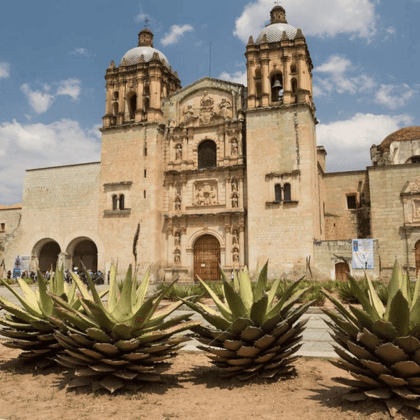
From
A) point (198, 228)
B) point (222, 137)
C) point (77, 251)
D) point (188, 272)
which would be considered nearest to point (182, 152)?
point (222, 137)

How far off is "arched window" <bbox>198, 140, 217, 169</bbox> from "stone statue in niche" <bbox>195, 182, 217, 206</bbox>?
4.34ft

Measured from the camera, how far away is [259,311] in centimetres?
403

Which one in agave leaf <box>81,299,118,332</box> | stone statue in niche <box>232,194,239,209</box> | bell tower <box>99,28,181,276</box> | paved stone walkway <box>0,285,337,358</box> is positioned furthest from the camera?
bell tower <box>99,28,181,276</box>

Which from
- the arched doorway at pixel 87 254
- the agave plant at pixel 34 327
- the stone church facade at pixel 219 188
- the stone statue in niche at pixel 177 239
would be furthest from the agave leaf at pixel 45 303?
the arched doorway at pixel 87 254

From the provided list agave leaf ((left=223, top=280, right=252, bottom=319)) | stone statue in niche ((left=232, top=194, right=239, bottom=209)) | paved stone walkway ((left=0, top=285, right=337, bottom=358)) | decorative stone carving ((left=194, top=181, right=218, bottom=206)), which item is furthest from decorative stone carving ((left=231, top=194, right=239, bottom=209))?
agave leaf ((left=223, top=280, right=252, bottom=319))

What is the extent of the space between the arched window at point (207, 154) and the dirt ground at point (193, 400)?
21.8 metres

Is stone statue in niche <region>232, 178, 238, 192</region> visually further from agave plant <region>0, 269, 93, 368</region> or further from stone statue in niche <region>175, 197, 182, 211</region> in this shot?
agave plant <region>0, 269, 93, 368</region>

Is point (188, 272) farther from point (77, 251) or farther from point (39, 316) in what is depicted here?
point (39, 316)

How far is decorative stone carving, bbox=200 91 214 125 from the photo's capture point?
26.0 metres

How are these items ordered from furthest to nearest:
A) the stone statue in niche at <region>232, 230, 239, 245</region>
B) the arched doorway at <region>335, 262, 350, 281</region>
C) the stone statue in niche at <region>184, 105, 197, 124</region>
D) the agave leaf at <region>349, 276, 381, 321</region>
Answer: the stone statue in niche at <region>184, 105, 197, 124</region> → the stone statue in niche at <region>232, 230, 239, 245</region> → the arched doorway at <region>335, 262, 350, 281</region> → the agave leaf at <region>349, 276, 381, 321</region>

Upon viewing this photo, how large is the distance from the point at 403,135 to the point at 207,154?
16.0 metres

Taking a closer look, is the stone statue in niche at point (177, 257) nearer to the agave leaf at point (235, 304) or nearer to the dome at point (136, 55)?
the dome at point (136, 55)

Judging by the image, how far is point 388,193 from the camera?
2367cm

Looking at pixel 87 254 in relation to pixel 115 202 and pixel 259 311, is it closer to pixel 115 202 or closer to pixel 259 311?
pixel 115 202
